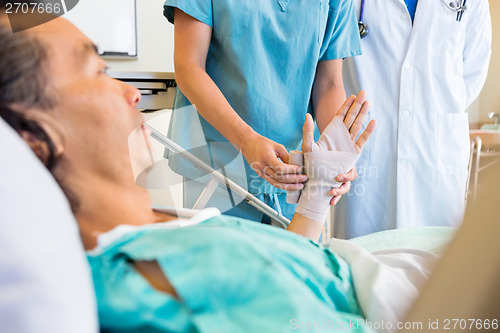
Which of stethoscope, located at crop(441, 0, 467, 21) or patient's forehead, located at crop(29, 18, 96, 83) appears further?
stethoscope, located at crop(441, 0, 467, 21)

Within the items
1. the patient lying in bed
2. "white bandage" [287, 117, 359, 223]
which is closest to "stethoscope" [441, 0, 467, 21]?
"white bandage" [287, 117, 359, 223]

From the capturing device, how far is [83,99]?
1.45 feet

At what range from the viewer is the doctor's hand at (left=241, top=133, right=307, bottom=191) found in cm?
64

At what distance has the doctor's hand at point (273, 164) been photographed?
635mm

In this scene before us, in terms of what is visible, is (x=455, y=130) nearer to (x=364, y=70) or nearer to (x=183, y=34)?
(x=364, y=70)

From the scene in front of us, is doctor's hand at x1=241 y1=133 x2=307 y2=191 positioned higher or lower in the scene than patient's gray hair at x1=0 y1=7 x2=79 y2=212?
lower

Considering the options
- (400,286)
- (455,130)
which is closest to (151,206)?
(400,286)

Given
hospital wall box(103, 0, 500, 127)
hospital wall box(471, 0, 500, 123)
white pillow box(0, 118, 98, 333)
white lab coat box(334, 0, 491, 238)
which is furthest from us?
hospital wall box(471, 0, 500, 123)

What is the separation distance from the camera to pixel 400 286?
0.50 meters

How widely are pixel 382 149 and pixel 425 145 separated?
74mm

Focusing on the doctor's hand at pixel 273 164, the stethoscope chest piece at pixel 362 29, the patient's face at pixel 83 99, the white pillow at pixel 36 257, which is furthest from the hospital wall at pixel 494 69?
the white pillow at pixel 36 257

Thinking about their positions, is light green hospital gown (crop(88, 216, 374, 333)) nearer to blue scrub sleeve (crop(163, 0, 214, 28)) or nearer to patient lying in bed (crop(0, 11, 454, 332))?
patient lying in bed (crop(0, 11, 454, 332))

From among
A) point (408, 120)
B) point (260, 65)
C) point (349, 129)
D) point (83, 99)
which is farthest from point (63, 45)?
point (408, 120)

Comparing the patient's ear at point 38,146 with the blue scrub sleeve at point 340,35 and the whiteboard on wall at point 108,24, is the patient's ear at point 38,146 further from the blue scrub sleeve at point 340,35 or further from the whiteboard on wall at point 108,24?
the blue scrub sleeve at point 340,35
